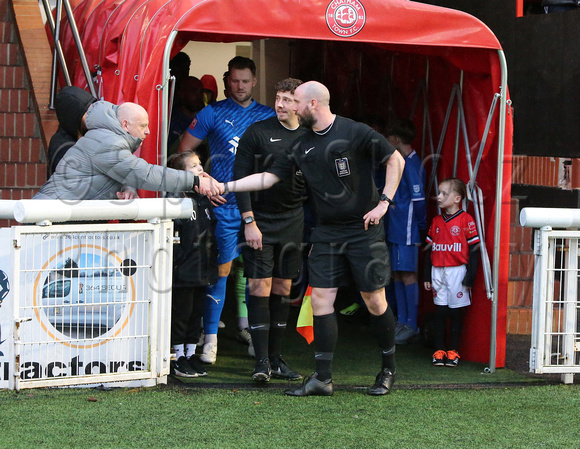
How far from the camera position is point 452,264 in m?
6.20

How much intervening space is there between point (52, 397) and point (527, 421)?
2.53 m

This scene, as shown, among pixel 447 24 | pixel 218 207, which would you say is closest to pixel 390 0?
pixel 447 24

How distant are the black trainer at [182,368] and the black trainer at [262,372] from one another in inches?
16.7

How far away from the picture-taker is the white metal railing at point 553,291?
17.8 feet

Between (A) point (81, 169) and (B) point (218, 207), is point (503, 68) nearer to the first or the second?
(B) point (218, 207)

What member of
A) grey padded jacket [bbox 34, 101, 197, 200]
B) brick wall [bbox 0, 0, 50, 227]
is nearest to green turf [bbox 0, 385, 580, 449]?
grey padded jacket [bbox 34, 101, 197, 200]

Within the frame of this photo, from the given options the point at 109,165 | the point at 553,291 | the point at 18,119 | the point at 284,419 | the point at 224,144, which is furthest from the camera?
the point at 18,119

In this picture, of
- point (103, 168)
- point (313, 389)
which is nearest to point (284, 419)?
point (313, 389)

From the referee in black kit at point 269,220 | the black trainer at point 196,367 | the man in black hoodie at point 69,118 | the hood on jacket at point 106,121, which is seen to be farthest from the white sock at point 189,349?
the man in black hoodie at point 69,118

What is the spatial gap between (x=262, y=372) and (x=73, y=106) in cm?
201

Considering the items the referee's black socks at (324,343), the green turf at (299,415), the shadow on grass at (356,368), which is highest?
the referee's black socks at (324,343)

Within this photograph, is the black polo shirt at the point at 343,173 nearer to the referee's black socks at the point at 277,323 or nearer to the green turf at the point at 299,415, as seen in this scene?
the referee's black socks at the point at 277,323

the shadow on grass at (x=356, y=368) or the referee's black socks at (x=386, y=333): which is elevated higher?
the referee's black socks at (x=386, y=333)

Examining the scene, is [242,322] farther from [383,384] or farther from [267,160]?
[383,384]
